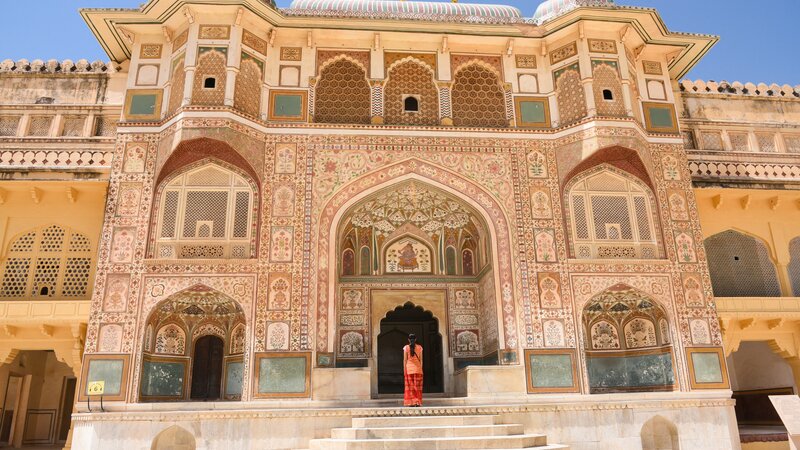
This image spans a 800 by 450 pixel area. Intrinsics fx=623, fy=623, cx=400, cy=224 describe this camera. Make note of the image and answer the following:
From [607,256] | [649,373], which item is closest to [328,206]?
[607,256]

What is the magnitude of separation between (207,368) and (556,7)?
9.81 metres

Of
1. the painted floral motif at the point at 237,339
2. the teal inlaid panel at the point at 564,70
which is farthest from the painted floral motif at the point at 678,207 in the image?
the painted floral motif at the point at 237,339

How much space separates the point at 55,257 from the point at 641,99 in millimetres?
11495

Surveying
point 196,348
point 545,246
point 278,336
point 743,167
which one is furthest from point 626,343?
point 196,348

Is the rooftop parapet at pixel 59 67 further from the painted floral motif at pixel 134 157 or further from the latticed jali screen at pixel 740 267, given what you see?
the latticed jali screen at pixel 740 267

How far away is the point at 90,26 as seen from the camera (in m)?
11.6

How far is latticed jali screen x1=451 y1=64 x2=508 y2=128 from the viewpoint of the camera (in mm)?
12031

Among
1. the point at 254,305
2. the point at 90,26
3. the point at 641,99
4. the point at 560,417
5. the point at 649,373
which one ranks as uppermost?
the point at 90,26

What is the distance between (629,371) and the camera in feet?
36.9

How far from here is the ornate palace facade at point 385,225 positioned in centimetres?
986

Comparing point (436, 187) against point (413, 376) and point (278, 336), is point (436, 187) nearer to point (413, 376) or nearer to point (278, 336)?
point (413, 376)

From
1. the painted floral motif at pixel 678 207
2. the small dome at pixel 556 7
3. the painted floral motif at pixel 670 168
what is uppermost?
the small dome at pixel 556 7

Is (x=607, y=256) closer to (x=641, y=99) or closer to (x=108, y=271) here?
(x=641, y=99)

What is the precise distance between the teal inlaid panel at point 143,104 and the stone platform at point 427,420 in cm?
509
